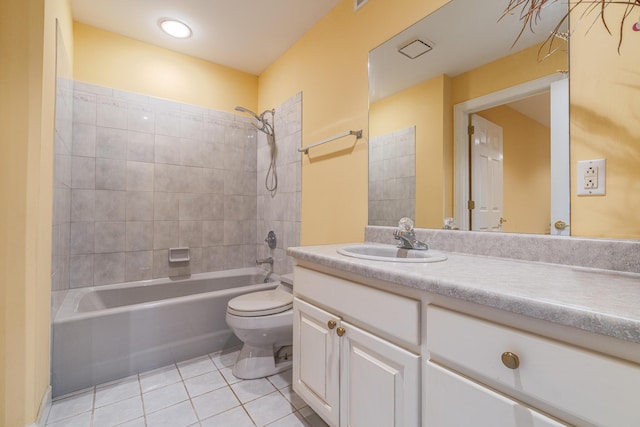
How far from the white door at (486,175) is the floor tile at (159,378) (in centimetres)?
192

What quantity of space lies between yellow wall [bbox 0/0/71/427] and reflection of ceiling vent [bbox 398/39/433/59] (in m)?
1.70

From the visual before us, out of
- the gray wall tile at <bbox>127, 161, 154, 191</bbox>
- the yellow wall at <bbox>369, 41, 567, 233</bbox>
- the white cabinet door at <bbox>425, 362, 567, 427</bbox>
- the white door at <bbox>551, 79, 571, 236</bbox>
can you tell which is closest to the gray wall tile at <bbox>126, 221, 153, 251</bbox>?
the gray wall tile at <bbox>127, 161, 154, 191</bbox>

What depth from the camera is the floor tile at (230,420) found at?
4.40 ft

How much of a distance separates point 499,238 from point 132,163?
2.60 metres

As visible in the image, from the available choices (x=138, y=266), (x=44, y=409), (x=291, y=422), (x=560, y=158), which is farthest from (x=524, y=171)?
(x=138, y=266)

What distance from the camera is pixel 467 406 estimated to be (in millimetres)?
672

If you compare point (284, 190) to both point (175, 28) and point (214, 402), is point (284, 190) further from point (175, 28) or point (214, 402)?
point (214, 402)

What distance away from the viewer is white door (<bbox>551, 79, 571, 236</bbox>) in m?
0.98

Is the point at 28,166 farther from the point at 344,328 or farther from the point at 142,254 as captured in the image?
the point at 344,328

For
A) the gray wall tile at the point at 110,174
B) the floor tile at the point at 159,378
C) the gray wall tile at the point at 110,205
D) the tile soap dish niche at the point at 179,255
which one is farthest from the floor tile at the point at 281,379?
the gray wall tile at the point at 110,174

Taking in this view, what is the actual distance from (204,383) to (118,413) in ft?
1.38

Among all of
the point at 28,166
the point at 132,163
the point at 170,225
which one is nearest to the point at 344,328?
the point at 28,166

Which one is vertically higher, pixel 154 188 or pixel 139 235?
pixel 154 188

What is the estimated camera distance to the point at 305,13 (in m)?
2.00
